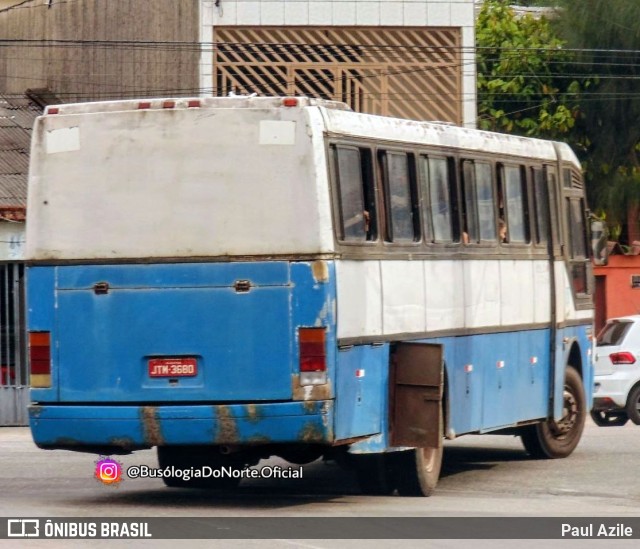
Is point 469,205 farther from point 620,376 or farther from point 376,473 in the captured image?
point 620,376

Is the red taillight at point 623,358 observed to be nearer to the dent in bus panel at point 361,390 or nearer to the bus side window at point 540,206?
the bus side window at point 540,206

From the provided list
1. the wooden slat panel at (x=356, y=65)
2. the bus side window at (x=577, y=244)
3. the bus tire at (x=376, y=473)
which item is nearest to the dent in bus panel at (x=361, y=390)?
the bus tire at (x=376, y=473)

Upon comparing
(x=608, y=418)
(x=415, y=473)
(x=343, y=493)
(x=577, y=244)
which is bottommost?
(x=608, y=418)

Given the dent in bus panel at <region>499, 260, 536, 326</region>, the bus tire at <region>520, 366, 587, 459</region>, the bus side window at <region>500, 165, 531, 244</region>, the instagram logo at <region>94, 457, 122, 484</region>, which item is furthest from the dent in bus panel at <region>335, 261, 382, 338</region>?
the bus tire at <region>520, 366, 587, 459</region>

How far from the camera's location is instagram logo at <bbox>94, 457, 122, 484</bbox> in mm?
13875

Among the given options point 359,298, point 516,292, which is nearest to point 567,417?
point 516,292

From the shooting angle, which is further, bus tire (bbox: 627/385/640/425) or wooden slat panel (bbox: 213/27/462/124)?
wooden slat panel (bbox: 213/27/462/124)

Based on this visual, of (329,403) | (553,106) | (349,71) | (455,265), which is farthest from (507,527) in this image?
(553,106)

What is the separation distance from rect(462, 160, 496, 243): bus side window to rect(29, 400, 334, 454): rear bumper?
3188 millimetres

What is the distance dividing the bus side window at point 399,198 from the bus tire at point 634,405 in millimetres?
10116

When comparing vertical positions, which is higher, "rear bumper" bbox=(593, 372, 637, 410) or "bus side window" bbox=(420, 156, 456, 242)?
"bus side window" bbox=(420, 156, 456, 242)

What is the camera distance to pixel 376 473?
499 inches

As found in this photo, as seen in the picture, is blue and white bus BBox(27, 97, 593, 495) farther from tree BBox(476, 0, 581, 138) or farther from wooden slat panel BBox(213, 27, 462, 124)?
tree BBox(476, 0, 581, 138)

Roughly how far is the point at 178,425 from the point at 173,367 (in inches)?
17.3
